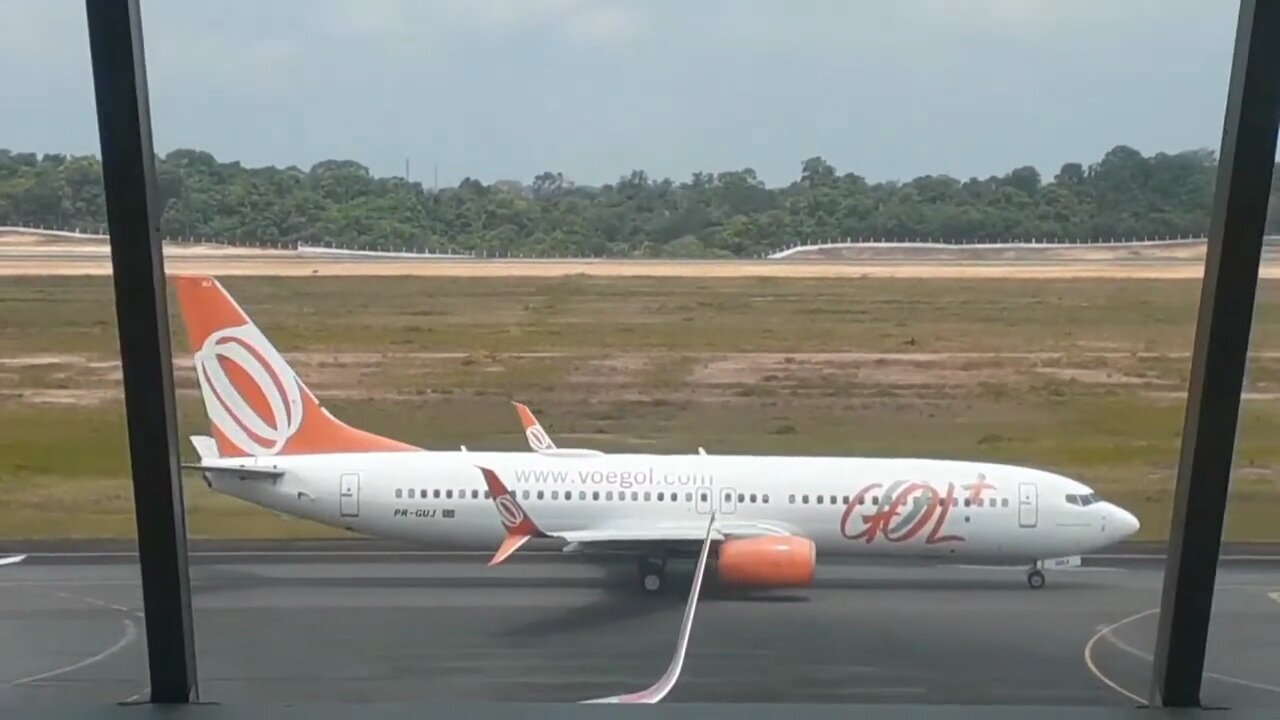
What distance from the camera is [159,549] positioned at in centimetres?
148

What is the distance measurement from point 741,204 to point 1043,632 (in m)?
1.58

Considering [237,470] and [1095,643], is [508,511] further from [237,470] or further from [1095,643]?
[1095,643]

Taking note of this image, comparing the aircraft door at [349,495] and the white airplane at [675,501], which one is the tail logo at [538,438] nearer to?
the white airplane at [675,501]

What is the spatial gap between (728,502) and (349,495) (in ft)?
4.94

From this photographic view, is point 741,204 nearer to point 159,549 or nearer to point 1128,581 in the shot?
point 159,549

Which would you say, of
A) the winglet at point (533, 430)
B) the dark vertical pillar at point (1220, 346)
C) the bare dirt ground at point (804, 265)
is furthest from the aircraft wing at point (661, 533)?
the dark vertical pillar at point (1220, 346)

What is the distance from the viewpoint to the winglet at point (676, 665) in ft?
6.29

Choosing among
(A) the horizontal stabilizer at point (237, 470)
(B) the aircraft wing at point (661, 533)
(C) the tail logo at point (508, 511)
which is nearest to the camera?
(A) the horizontal stabilizer at point (237, 470)

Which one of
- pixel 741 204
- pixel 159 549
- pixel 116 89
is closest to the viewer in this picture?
pixel 116 89

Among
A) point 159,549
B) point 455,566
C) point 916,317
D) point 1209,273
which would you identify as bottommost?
point 455,566

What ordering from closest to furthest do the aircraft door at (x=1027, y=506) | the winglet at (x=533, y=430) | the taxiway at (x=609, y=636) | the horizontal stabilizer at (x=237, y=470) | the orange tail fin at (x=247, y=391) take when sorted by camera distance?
the horizontal stabilizer at (x=237, y=470)
the taxiway at (x=609, y=636)
the orange tail fin at (x=247, y=391)
the winglet at (x=533, y=430)
the aircraft door at (x=1027, y=506)

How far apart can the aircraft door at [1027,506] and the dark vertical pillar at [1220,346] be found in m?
2.94

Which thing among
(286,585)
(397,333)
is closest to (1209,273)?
(397,333)

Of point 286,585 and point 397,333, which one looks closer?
point 397,333
